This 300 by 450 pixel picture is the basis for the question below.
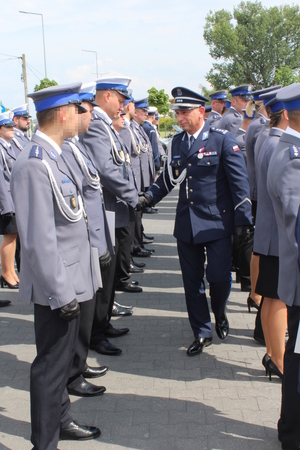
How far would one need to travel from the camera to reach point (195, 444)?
307 cm

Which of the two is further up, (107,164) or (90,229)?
(107,164)

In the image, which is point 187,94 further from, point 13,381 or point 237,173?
point 13,381

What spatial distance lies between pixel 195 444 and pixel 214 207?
181cm

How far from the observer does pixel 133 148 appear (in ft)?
24.7

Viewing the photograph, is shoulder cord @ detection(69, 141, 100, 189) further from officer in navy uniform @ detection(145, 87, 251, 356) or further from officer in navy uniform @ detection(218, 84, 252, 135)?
officer in navy uniform @ detection(218, 84, 252, 135)

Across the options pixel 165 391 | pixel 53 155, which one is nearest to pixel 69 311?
pixel 53 155

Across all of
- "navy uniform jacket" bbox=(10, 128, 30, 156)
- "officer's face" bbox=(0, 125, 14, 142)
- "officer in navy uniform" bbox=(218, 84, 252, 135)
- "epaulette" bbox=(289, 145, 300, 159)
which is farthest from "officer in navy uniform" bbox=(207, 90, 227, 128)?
"epaulette" bbox=(289, 145, 300, 159)

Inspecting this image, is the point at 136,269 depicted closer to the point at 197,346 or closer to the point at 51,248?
the point at 197,346

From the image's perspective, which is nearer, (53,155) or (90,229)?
(53,155)

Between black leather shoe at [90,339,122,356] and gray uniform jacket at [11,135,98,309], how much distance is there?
1742 mm

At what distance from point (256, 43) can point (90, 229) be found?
50.7 m

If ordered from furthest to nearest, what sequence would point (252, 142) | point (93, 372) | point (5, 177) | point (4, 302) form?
1. point (5, 177)
2. point (4, 302)
3. point (252, 142)
4. point (93, 372)

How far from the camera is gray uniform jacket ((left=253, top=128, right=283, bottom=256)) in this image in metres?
3.70

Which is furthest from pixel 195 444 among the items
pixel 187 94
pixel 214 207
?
pixel 187 94
